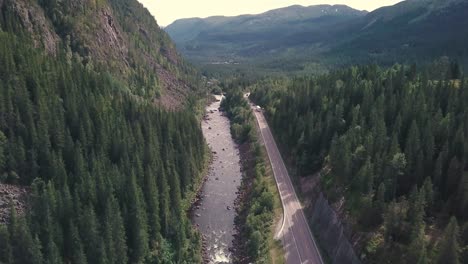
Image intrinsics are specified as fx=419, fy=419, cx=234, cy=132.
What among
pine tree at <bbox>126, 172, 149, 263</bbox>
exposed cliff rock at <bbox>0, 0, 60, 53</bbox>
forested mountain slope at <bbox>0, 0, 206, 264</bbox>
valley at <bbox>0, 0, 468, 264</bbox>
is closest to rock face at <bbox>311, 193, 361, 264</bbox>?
valley at <bbox>0, 0, 468, 264</bbox>

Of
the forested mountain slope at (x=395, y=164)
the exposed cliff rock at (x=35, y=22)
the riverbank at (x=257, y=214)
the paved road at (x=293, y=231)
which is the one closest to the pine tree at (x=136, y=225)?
the riverbank at (x=257, y=214)

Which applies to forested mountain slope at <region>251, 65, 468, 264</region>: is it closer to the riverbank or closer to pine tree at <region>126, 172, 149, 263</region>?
the riverbank

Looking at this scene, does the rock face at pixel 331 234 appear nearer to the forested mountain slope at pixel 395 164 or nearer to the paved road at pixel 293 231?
the forested mountain slope at pixel 395 164

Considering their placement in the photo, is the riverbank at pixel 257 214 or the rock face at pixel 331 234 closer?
the rock face at pixel 331 234

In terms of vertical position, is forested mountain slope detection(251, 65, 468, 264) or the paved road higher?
forested mountain slope detection(251, 65, 468, 264)

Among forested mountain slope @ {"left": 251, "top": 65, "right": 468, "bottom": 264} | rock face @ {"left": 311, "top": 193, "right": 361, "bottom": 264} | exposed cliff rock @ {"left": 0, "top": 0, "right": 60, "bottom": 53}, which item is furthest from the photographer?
exposed cliff rock @ {"left": 0, "top": 0, "right": 60, "bottom": 53}

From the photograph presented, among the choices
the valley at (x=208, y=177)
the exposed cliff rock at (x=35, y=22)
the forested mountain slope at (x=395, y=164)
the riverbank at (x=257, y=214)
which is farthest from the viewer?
the exposed cliff rock at (x=35, y=22)

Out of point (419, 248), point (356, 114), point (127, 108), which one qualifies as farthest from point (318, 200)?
point (127, 108)
